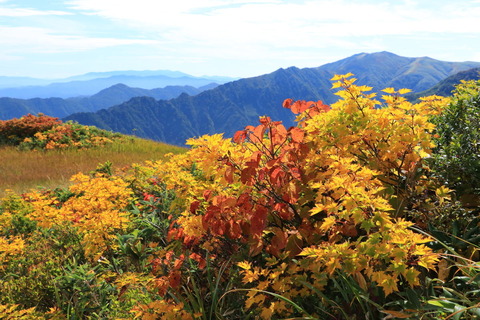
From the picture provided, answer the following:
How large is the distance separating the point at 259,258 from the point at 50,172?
1179cm

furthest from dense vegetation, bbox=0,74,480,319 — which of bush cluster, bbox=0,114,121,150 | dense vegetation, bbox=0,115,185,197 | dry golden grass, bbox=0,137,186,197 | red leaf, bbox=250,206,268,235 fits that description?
bush cluster, bbox=0,114,121,150

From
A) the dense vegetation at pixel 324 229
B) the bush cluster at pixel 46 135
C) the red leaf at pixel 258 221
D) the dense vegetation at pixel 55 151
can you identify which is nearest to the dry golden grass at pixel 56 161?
the dense vegetation at pixel 55 151

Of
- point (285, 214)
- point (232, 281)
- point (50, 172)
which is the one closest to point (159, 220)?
point (232, 281)

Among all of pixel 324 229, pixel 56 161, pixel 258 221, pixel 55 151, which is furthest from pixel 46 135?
pixel 324 229

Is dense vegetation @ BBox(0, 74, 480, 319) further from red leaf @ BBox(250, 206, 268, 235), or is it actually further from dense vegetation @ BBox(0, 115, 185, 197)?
dense vegetation @ BBox(0, 115, 185, 197)

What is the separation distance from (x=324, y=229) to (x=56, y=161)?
14.6 m

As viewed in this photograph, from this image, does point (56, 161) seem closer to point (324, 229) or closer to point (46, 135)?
point (46, 135)

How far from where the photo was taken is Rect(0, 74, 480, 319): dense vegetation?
2.09m

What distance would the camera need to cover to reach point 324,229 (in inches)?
93.2

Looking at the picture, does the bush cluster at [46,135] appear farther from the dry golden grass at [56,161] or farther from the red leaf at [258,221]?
the red leaf at [258,221]

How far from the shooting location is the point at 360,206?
6.27 feet

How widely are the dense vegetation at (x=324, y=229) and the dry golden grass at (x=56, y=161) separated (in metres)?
8.04

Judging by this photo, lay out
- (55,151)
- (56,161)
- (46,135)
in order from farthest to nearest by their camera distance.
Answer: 1. (46,135)
2. (55,151)
3. (56,161)

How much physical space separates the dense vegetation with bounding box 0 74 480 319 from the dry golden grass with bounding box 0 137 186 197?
804 centimetres
